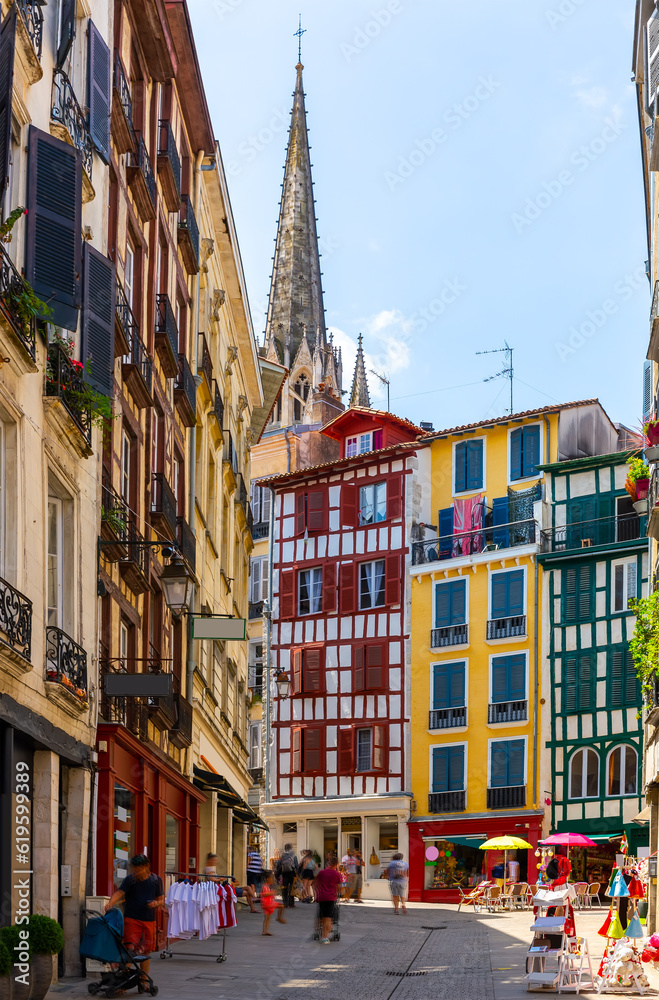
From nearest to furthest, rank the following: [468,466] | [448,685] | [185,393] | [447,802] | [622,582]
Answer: [185,393] → [622,582] → [447,802] → [448,685] → [468,466]

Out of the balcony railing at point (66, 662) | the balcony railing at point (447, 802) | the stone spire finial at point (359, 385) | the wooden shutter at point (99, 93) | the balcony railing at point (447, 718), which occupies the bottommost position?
the balcony railing at point (447, 802)

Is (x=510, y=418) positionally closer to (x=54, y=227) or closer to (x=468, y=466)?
(x=468, y=466)

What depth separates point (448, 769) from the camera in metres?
47.8

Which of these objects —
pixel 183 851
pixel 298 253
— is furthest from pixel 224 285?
pixel 298 253

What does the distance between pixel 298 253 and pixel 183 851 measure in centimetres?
8006

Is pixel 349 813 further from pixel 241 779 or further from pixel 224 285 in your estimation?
pixel 224 285

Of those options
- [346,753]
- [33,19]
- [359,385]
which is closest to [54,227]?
[33,19]

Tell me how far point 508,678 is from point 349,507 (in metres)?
9.31

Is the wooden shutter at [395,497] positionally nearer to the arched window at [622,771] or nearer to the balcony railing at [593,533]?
the balcony railing at [593,533]

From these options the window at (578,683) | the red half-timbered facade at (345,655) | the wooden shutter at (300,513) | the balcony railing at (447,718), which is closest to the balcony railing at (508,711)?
the balcony railing at (447,718)

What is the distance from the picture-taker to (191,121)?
1148 inches

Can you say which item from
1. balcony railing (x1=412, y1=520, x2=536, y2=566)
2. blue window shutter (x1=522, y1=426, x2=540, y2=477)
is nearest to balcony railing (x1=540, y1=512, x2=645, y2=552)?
balcony railing (x1=412, y1=520, x2=536, y2=566)

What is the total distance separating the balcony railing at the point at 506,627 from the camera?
47031 mm

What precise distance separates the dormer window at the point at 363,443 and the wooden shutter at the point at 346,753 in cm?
1095
